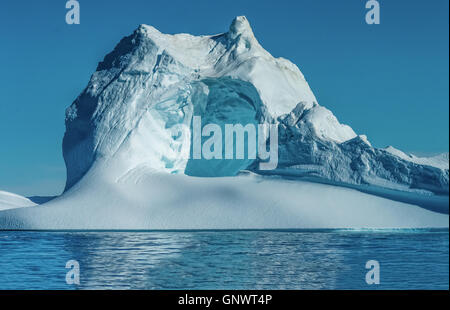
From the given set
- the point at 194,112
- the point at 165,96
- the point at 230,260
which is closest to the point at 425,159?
the point at 194,112

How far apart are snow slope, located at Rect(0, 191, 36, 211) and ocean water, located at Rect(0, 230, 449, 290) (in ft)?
15.3

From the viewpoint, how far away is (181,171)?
69.8 feet

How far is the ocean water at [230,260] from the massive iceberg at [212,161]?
1.06 metres

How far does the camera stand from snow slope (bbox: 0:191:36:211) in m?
20.0

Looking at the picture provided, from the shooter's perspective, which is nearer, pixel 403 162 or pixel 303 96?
pixel 403 162

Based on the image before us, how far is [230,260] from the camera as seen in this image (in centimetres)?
1063

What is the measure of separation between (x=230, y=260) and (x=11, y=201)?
12.5 m

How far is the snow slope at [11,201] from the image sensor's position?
20.0 meters

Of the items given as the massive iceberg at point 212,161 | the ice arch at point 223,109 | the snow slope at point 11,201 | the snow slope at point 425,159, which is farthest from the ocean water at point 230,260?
→ the ice arch at point 223,109

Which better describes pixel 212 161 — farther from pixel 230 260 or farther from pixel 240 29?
pixel 230 260
